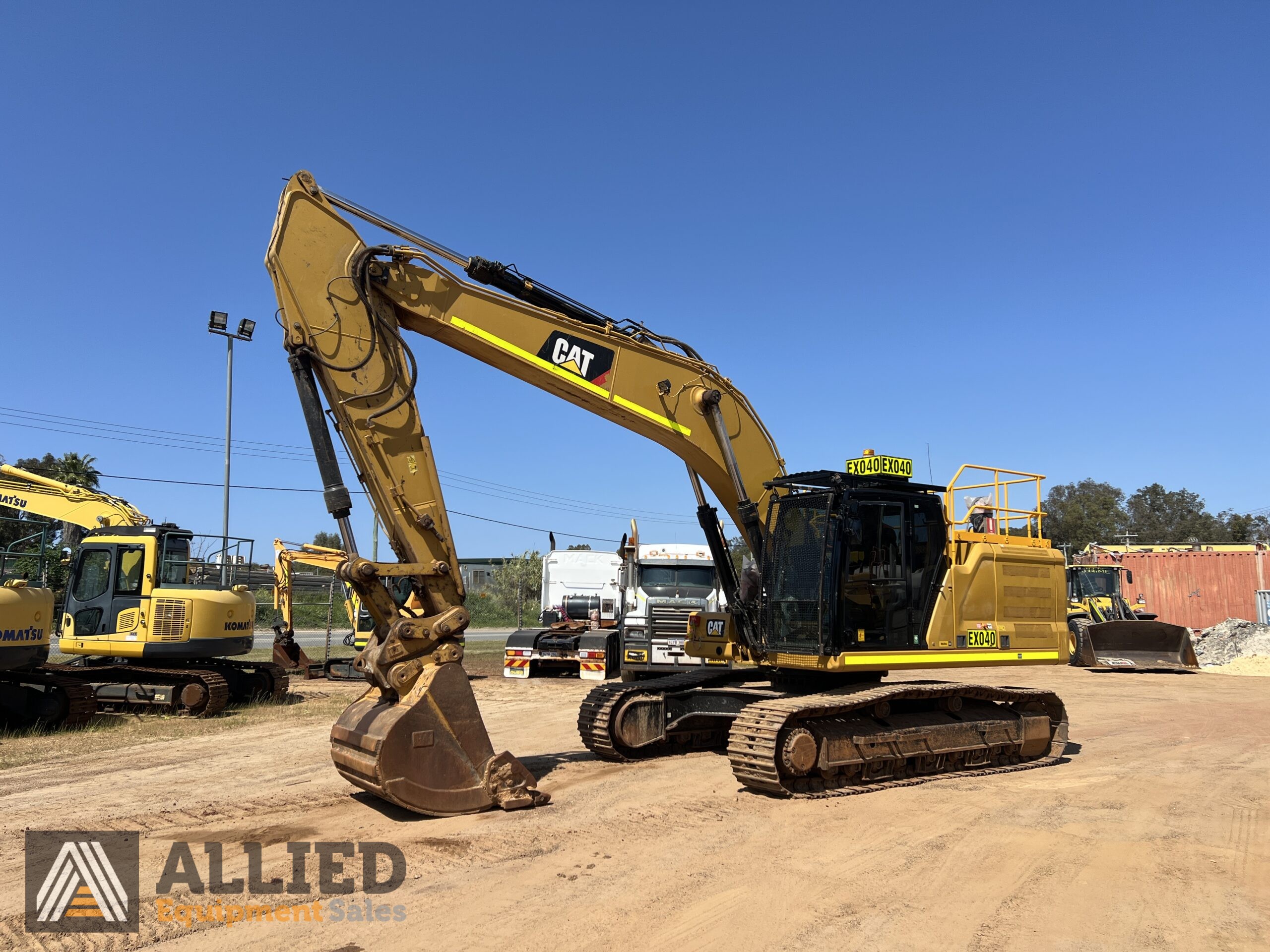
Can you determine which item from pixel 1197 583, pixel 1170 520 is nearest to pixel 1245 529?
pixel 1170 520

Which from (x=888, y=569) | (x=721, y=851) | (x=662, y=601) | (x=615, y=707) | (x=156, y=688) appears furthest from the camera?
(x=662, y=601)

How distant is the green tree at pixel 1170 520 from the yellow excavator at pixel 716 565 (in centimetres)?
7776

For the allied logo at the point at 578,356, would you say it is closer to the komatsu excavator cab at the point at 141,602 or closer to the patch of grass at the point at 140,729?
the patch of grass at the point at 140,729

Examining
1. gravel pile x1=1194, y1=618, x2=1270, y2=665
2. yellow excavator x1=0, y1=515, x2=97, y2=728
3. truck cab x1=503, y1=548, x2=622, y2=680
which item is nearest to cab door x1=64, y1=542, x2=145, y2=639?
yellow excavator x1=0, y1=515, x2=97, y2=728

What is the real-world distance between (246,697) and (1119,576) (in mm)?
25166

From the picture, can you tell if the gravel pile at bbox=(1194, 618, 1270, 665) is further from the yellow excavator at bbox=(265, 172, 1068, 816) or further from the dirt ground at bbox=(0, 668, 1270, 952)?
the yellow excavator at bbox=(265, 172, 1068, 816)

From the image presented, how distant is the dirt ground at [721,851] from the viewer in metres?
4.96

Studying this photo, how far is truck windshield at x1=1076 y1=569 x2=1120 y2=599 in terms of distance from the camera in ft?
90.9

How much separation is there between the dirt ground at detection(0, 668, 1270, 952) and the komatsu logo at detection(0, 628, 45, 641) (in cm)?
239

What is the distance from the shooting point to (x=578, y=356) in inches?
342

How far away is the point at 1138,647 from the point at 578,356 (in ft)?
68.7

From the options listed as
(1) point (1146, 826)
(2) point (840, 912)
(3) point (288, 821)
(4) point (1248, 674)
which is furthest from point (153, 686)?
(4) point (1248, 674)

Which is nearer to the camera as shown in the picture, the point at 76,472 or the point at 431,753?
the point at 431,753

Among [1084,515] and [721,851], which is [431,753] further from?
[1084,515]
